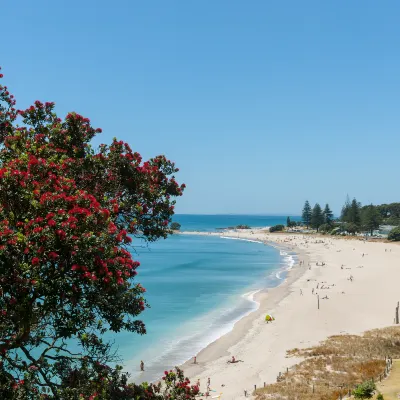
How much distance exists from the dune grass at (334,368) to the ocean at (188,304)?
793cm

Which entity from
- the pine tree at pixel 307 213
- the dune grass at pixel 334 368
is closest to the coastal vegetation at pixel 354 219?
the pine tree at pixel 307 213

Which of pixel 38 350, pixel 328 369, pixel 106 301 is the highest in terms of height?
pixel 106 301

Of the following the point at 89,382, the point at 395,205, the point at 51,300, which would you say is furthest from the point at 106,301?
the point at 395,205

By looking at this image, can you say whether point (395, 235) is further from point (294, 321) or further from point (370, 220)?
point (294, 321)

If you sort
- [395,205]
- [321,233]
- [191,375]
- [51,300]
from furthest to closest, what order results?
[395,205]
[321,233]
[191,375]
[51,300]

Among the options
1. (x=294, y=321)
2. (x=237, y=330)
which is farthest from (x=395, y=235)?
(x=237, y=330)

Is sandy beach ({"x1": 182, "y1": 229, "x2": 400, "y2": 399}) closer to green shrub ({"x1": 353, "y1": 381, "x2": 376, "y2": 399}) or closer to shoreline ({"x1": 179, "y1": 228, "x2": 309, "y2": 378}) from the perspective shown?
shoreline ({"x1": 179, "y1": 228, "x2": 309, "y2": 378})

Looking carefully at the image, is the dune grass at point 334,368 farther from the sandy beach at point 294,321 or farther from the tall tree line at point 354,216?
the tall tree line at point 354,216

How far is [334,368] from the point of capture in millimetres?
19797

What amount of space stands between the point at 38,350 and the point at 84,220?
84.7 feet

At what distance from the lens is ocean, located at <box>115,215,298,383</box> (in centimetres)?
2698

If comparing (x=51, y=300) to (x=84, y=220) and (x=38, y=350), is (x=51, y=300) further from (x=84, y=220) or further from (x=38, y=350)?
(x=38, y=350)

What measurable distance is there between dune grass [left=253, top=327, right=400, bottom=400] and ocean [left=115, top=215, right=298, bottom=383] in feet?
26.0

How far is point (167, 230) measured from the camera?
9438 mm
